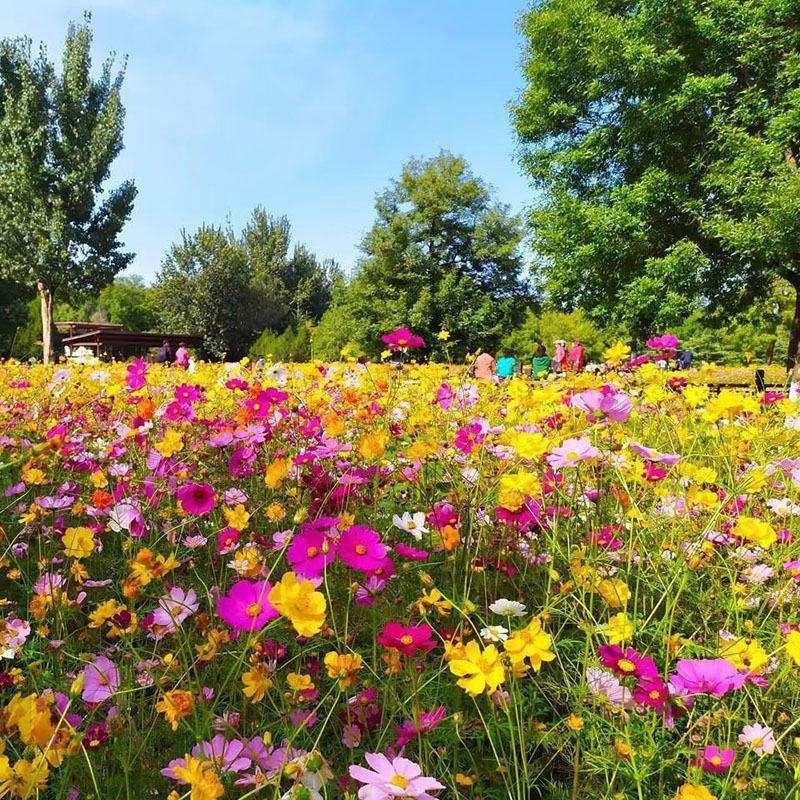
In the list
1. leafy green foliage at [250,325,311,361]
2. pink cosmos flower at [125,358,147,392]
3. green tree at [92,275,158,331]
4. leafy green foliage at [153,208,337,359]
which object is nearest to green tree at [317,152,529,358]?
leafy green foliage at [250,325,311,361]

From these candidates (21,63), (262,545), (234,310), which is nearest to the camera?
(262,545)

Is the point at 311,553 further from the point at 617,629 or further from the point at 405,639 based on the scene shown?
the point at 617,629

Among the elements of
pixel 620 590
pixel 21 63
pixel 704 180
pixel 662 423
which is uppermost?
pixel 21 63

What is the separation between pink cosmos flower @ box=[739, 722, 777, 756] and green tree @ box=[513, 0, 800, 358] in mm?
10188

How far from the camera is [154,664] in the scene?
3.63ft

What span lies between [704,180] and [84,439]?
11.9 m

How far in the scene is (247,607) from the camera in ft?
2.74

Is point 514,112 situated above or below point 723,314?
above

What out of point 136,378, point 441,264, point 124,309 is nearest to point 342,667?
point 136,378

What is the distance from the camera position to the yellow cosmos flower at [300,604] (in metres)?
0.68

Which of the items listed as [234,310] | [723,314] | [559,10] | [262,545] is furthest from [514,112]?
[234,310]

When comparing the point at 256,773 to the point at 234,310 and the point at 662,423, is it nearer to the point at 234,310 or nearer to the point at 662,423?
the point at 662,423

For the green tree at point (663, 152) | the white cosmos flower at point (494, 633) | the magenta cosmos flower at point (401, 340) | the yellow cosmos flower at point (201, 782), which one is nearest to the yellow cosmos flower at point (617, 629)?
the white cosmos flower at point (494, 633)

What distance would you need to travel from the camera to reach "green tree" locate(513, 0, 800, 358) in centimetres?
1015
